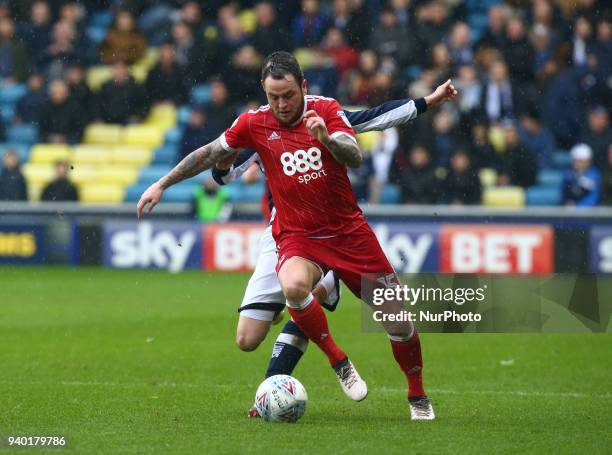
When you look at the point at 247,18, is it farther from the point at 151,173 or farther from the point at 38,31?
the point at 38,31

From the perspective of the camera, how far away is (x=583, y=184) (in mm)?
17328

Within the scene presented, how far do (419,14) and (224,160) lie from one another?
41.7 ft

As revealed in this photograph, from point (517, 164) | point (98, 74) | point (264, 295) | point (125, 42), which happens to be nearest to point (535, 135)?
point (517, 164)

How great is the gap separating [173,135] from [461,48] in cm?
588

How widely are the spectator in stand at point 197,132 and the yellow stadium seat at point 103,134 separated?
2.56m

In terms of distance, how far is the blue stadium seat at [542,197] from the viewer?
19031 millimetres

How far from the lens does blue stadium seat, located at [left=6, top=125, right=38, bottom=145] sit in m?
22.2

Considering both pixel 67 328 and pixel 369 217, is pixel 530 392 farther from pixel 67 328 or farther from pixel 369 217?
pixel 369 217

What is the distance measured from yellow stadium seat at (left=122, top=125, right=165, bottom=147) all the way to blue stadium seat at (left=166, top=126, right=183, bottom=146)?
0.39 ft

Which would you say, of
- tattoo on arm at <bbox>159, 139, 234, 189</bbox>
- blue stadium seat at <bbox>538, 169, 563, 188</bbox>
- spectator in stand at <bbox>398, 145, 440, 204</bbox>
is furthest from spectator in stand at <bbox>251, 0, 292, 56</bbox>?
tattoo on arm at <bbox>159, 139, 234, 189</bbox>

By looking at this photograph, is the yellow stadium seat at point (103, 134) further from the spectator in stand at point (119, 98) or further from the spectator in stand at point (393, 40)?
the spectator in stand at point (393, 40)

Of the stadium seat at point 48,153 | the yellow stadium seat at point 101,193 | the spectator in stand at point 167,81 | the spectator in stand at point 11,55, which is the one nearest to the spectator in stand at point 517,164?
the spectator in stand at point 167,81

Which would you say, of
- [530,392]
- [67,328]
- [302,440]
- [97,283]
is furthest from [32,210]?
[302,440]

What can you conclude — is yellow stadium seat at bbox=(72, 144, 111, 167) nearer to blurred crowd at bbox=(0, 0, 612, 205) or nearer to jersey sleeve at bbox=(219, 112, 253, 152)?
blurred crowd at bbox=(0, 0, 612, 205)
